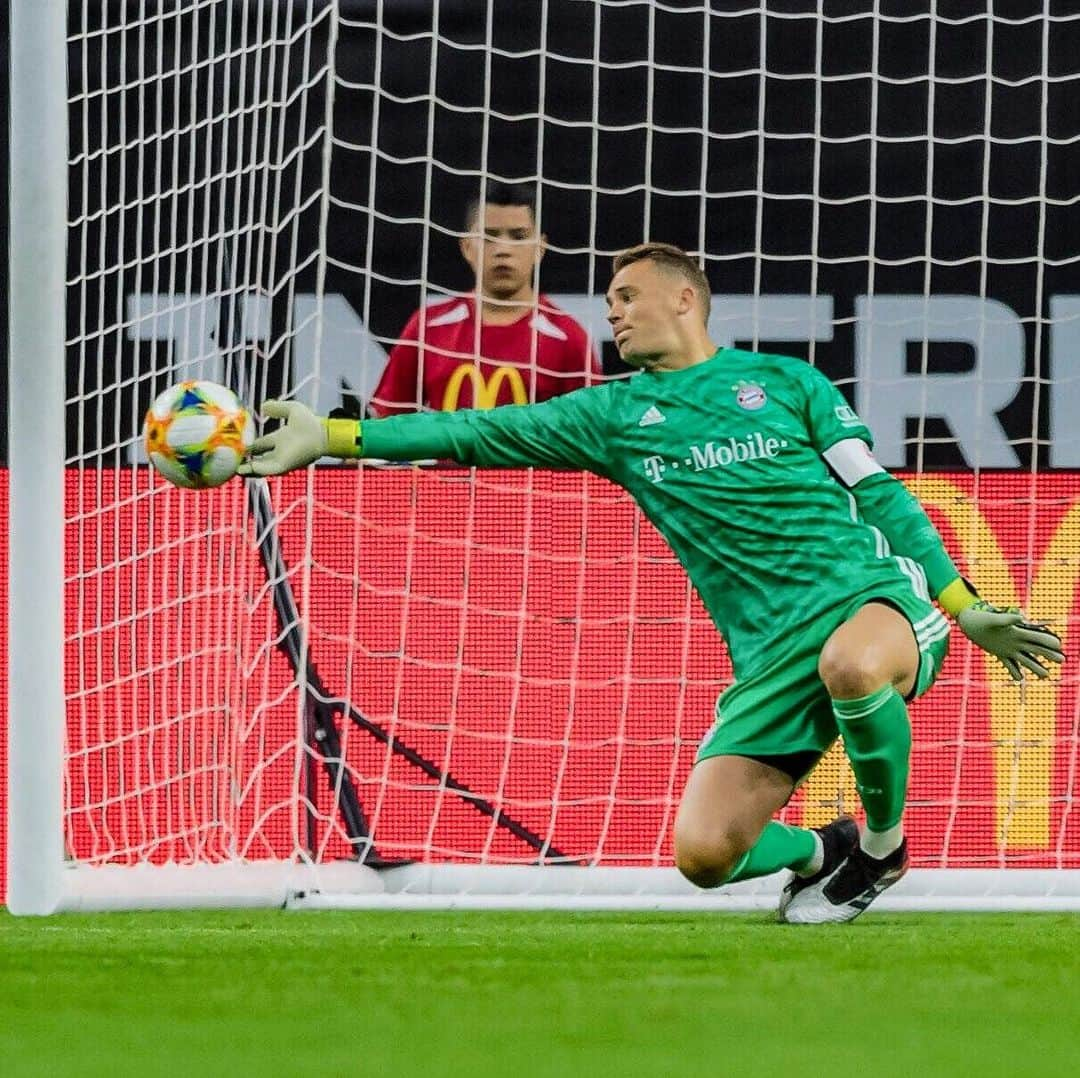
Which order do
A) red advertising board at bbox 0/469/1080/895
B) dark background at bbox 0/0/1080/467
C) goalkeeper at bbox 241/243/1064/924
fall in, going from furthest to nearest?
dark background at bbox 0/0/1080/467 < red advertising board at bbox 0/469/1080/895 < goalkeeper at bbox 241/243/1064/924

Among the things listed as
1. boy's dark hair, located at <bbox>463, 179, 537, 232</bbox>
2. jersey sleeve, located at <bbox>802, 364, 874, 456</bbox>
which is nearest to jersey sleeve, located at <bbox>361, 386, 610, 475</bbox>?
jersey sleeve, located at <bbox>802, 364, 874, 456</bbox>

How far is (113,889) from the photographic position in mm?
4980

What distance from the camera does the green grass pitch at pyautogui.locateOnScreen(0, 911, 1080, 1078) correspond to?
2.46m

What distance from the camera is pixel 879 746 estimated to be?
14.8ft

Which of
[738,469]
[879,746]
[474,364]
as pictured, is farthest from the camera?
[474,364]

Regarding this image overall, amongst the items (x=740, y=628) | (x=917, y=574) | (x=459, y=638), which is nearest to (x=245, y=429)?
(x=740, y=628)

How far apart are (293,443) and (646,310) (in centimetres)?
91


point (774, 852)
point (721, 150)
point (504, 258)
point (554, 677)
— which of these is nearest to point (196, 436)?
point (774, 852)

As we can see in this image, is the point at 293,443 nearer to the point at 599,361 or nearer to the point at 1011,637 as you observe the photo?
the point at 1011,637

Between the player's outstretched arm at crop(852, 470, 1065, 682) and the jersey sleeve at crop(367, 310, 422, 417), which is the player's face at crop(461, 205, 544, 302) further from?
the player's outstretched arm at crop(852, 470, 1065, 682)

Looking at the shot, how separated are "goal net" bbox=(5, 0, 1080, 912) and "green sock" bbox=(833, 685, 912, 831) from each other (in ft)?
3.68

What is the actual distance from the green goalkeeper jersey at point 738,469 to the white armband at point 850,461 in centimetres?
2

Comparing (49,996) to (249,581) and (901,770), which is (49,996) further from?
(249,581)

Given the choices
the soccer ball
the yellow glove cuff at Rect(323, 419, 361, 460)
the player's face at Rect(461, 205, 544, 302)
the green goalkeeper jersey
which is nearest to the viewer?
the soccer ball
